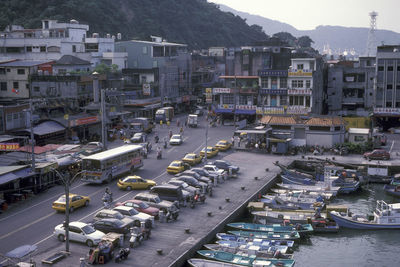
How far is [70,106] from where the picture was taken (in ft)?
236

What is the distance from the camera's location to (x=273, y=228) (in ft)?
125

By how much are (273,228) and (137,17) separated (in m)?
127

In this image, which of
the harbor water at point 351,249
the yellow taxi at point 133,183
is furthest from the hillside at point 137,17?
the harbor water at point 351,249

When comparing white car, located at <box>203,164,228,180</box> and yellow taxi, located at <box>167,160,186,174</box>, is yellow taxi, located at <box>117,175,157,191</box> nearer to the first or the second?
yellow taxi, located at <box>167,160,186,174</box>

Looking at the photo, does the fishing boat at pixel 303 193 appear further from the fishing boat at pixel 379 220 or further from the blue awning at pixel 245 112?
the blue awning at pixel 245 112

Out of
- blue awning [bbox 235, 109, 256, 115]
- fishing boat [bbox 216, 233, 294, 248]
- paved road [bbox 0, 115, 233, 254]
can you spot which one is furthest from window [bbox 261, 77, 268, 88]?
fishing boat [bbox 216, 233, 294, 248]

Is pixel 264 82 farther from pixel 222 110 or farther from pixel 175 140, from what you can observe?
pixel 175 140

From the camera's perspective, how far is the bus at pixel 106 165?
45156 mm

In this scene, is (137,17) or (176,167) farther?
(137,17)

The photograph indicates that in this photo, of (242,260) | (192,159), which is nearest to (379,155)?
(192,159)

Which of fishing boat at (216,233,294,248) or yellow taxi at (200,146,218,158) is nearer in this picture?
fishing boat at (216,233,294,248)

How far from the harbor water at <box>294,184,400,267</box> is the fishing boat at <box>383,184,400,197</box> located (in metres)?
10.0

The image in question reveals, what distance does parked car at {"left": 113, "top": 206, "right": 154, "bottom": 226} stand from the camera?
34688 millimetres

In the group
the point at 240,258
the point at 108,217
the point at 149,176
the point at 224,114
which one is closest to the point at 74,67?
the point at 224,114
